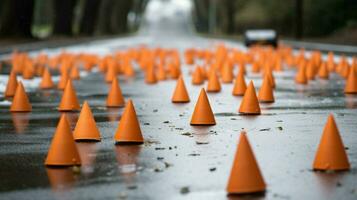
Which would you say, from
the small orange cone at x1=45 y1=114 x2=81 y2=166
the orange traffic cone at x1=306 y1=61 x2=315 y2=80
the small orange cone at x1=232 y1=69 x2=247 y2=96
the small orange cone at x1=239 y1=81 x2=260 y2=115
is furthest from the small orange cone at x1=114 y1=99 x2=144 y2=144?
the orange traffic cone at x1=306 y1=61 x2=315 y2=80

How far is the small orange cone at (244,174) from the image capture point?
701 cm

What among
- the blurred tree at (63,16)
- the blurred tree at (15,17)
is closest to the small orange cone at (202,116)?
the blurred tree at (15,17)

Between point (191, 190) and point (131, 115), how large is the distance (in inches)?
108

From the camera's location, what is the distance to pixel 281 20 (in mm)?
87000

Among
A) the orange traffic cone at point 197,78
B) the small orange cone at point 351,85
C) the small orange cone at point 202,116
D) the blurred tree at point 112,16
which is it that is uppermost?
the small orange cone at point 202,116

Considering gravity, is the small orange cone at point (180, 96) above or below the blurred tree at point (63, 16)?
above

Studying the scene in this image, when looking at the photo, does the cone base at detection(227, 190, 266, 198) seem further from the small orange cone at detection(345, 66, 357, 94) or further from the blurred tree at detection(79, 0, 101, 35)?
the blurred tree at detection(79, 0, 101, 35)

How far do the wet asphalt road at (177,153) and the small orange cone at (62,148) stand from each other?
161 mm

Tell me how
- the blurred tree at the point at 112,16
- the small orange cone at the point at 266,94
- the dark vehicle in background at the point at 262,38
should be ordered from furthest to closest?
the blurred tree at the point at 112,16 < the dark vehicle in background at the point at 262,38 < the small orange cone at the point at 266,94

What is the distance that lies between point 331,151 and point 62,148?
90.8 inches

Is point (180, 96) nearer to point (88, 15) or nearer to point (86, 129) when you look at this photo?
point (86, 129)

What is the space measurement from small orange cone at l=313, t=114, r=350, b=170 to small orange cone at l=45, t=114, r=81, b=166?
211cm

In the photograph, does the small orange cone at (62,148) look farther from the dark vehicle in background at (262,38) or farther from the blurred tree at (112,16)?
the blurred tree at (112,16)

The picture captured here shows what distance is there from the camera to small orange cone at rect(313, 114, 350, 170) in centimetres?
796
